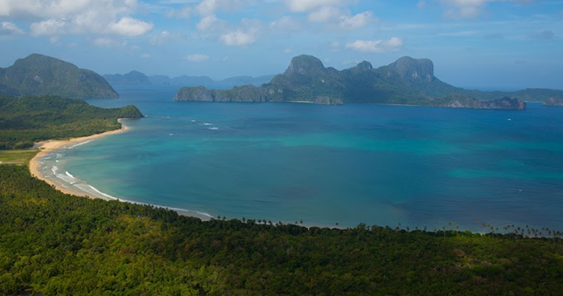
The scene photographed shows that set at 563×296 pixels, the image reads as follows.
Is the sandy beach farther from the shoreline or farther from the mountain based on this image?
the mountain

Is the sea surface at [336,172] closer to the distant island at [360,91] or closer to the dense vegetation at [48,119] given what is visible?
the dense vegetation at [48,119]

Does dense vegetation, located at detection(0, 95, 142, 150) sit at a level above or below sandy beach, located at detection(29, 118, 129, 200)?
above

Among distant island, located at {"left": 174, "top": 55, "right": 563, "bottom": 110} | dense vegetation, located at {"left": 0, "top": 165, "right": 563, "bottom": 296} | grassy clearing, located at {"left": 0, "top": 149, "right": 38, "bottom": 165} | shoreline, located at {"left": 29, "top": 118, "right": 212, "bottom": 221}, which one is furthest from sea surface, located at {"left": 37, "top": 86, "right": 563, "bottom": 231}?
distant island, located at {"left": 174, "top": 55, "right": 563, "bottom": 110}

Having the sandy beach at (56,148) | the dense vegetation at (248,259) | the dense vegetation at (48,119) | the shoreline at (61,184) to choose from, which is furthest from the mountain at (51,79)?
the dense vegetation at (248,259)

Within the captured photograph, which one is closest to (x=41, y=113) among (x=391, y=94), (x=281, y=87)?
(x=281, y=87)

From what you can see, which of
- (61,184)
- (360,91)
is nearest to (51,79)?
(360,91)

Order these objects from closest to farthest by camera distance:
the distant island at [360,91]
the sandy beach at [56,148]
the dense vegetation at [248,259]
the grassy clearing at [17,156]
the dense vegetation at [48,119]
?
the dense vegetation at [248,259] → the sandy beach at [56,148] → the grassy clearing at [17,156] → the dense vegetation at [48,119] → the distant island at [360,91]
